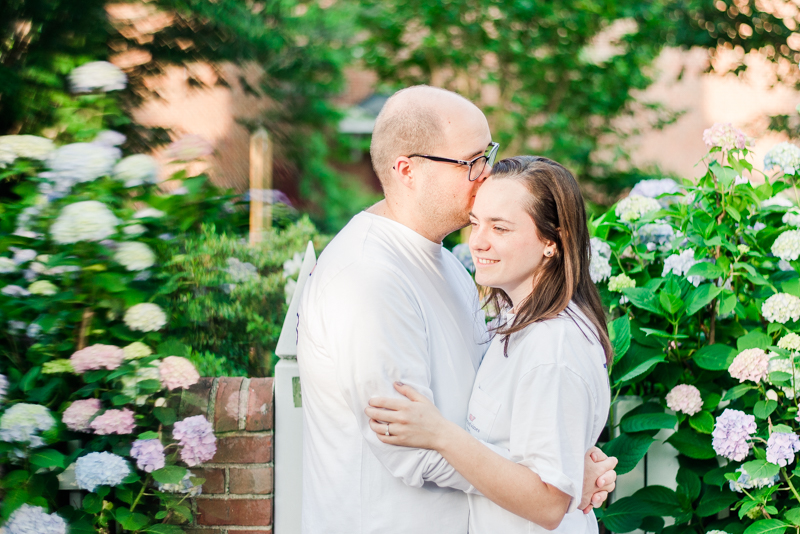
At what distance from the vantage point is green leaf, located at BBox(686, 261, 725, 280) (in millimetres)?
2123

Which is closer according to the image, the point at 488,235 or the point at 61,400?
the point at 488,235

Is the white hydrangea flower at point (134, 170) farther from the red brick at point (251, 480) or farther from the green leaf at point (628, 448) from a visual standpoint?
the green leaf at point (628, 448)

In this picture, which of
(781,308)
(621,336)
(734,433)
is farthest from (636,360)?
(781,308)

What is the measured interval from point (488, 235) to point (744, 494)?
1328 millimetres

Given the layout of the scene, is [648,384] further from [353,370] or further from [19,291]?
[19,291]

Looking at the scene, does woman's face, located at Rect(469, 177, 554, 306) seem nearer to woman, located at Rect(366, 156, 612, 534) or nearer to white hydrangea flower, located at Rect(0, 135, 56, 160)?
woman, located at Rect(366, 156, 612, 534)

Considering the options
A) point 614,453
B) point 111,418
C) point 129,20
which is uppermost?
point 129,20

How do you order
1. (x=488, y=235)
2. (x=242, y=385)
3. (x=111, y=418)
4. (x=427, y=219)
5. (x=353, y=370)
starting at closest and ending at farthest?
(x=353, y=370) → (x=488, y=235) → (x=111, y=418) → (x=427, y=219) → (x=242, y=385)

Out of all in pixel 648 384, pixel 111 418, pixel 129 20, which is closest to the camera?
pixel 111 418

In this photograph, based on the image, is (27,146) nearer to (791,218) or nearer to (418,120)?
(418,120)

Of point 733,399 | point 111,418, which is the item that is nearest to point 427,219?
point 111,418

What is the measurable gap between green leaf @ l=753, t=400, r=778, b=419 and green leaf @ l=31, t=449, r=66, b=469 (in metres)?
2.06

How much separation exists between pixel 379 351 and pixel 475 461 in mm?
343

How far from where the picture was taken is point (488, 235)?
5.48 ft
